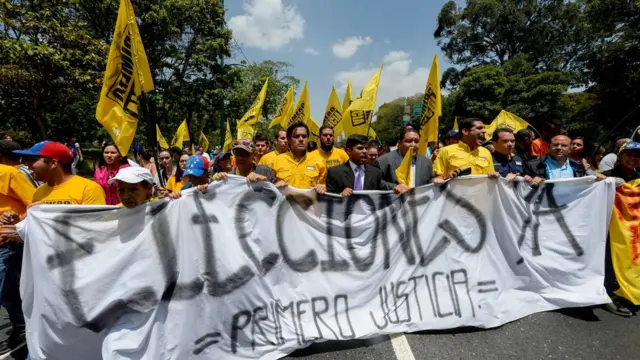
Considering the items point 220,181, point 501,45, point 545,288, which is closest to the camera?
point 220,181

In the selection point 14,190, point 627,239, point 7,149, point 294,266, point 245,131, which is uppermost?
point 245,131

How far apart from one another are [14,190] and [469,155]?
4394 mm

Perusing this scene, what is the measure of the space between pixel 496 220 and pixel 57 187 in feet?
13.0

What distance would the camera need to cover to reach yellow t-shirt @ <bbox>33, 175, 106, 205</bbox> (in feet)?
8.86

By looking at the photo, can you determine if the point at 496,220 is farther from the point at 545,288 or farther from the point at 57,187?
the point at 57,187

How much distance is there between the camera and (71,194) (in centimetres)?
273

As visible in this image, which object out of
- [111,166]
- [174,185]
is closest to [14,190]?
[111,166]

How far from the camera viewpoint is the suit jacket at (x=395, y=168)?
3.93 metres

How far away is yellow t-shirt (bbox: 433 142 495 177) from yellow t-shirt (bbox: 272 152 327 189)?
1.37 metres

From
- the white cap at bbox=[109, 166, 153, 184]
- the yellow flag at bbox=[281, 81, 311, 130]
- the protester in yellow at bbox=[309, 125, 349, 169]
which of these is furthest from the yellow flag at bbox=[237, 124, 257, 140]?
the white cap at bbox=[109, 166, 153, 184]

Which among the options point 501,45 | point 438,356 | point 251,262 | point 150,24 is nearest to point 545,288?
point 438,356

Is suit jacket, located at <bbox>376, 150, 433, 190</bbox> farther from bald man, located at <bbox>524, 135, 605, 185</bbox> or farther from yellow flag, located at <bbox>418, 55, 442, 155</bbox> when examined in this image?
bald man, located at <bbox>524, 135, 605, 185</bbox>

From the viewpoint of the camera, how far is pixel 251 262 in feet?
9.39

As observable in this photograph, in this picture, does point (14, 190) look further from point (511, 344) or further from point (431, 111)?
point (511, 344)
